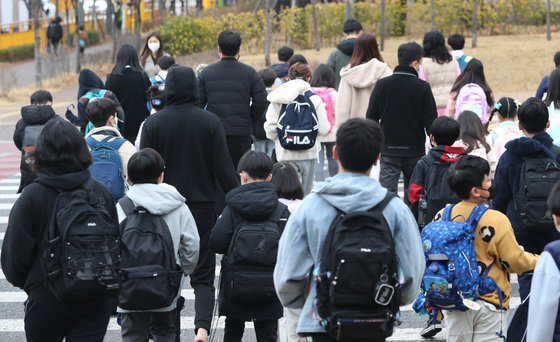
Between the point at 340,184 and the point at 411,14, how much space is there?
1300 inches

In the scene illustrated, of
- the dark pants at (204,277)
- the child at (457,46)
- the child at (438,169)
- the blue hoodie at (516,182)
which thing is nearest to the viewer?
the blue hoodie at (516,182)

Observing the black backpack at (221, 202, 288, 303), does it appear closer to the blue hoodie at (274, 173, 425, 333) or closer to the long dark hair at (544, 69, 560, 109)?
the blue hoodie at (274, 173, 425, 333)

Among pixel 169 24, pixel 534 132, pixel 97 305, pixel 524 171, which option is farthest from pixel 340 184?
pixel 169 24

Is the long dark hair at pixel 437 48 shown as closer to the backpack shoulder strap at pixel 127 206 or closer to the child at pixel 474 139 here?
the child at pixel 474 139

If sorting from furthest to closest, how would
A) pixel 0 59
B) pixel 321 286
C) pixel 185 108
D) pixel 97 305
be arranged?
pixel 0 59, pixel 185 108, pixel 97 305, pixel 321 286

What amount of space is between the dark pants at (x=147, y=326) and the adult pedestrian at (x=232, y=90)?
3.54 meters

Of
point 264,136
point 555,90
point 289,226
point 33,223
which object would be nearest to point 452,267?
point 289,226

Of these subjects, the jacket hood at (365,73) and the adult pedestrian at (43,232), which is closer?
the adult pedestrian at (43,232)

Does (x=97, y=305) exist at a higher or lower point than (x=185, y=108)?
lower

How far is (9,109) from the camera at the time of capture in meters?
25.8

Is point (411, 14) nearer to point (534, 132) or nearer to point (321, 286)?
point (534, 132)

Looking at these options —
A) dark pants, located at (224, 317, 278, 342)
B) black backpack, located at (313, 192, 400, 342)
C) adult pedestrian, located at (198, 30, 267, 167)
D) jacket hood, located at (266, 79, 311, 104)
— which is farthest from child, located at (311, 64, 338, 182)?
black backpack, located at (313, 192, 400, 342)

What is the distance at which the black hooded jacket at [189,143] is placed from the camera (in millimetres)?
6402

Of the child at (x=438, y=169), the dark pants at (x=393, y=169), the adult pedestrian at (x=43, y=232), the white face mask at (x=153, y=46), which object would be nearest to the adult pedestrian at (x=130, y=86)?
the white face mask at (x=153, y=46)
